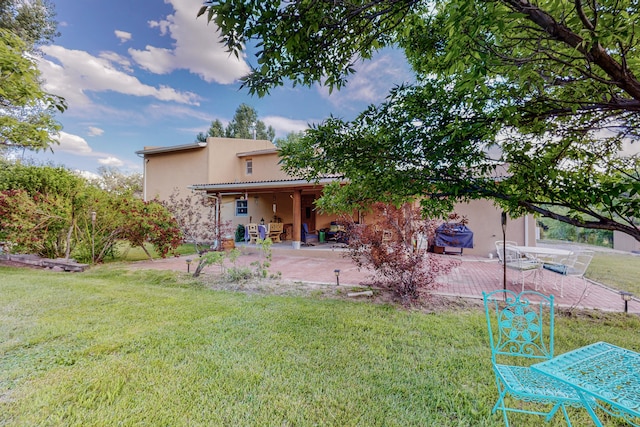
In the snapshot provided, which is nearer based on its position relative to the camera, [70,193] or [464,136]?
[464,136]

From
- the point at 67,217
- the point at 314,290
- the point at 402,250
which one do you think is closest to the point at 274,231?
the point at 67,217

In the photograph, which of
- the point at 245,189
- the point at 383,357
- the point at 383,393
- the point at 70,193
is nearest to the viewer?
the point at 383,393

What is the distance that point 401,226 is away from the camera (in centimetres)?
554

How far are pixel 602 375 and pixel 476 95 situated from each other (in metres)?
2.19

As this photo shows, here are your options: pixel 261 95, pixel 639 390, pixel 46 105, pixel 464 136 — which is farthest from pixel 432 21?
pixel 46 105

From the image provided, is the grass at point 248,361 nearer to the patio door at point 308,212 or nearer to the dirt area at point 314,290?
the dirt area at point 314,290

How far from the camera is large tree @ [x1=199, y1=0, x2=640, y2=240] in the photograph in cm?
157

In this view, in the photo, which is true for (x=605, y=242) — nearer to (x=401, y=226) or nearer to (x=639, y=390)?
(x=401, y=226)

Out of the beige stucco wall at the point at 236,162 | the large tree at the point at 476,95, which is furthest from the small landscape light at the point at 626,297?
the beige stucco wall at the point at 236,162

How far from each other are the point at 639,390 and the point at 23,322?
280 inches

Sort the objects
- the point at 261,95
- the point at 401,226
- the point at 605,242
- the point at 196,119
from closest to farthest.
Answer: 1. the point at 261,95
2. the point at 401,226
3. the point at 605,242
4. the point at 196,119

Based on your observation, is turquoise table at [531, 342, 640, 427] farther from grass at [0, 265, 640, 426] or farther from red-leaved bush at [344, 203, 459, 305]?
red-leaved bush at [344, 203, 459, 305]

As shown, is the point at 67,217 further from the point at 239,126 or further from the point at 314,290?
the point at 239,126

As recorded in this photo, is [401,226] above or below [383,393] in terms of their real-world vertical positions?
above
